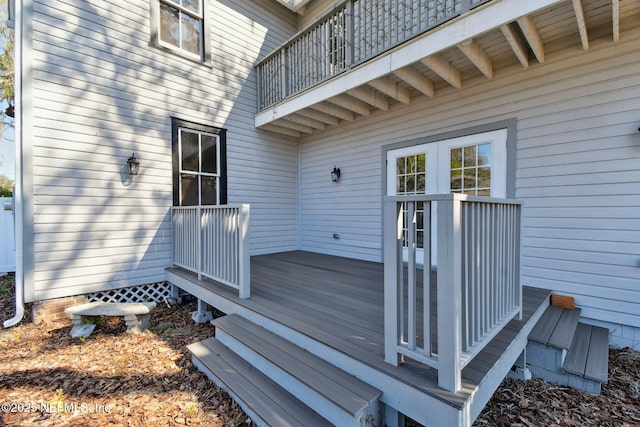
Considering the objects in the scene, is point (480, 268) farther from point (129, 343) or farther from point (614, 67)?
point (129, 343)

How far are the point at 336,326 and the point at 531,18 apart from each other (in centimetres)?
357

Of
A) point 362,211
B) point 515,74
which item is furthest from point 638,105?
point 362,211

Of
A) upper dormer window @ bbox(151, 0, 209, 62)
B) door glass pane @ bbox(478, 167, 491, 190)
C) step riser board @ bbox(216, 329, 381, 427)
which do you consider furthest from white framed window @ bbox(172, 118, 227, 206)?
door glass pane @ bbox(478, 167, 491, 190)

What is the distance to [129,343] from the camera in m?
3.10

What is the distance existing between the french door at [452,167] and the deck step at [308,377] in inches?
106

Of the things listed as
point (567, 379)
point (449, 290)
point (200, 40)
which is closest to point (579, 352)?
point (567, 379)

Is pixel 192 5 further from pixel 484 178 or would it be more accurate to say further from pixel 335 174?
pixel 484 178

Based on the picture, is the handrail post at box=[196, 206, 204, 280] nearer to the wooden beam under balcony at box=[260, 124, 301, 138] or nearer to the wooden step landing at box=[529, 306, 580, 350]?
the wooden beam under balcony at box=[260, 124, 301, 138]

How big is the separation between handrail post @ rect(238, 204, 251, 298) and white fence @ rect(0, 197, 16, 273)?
624 centimetres

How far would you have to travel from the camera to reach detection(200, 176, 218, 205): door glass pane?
16.3ft

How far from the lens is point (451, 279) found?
4.65 ft

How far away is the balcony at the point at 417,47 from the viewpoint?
2703mm

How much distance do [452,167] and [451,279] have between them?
3.09 m

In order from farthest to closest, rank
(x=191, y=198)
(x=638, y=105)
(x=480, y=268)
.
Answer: (x=191, y=198), (x=638, y=105), (x=480, y=268)
